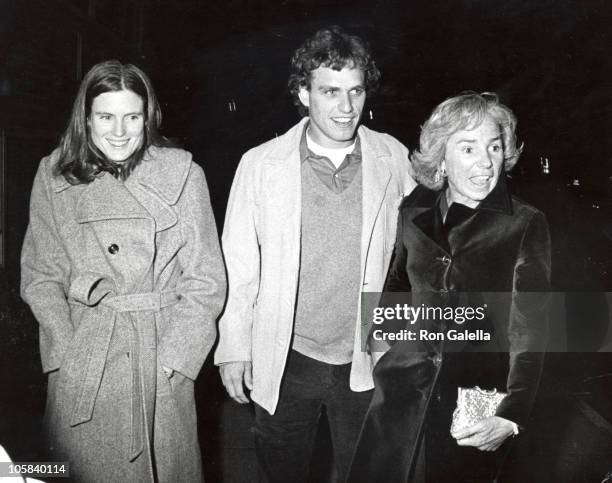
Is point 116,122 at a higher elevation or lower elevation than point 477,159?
higher

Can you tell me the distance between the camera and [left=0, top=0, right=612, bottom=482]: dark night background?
2.31m

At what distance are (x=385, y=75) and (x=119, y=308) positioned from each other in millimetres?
1717

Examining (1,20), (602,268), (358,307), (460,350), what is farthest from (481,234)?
(1,20)

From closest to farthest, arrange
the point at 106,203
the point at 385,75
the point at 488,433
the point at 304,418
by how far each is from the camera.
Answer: the point at 488,433, the point at 106,203, the point at 304,418, the point at 385,75

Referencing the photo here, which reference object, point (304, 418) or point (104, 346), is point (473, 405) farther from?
point (104, 346)

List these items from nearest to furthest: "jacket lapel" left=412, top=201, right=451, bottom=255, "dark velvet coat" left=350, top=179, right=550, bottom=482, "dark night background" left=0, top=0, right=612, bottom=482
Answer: "dark velvet coat" left=350, top=179, right=550, bottom=482 → "jacket lapel" left=412, top=201, right=451, bottom=255 → "dark night background" left=0, top=0, right=612, bottom=482

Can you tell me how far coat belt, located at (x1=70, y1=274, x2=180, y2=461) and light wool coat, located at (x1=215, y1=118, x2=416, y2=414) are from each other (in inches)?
13.9

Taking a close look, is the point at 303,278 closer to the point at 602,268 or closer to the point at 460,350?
the point at 460,350

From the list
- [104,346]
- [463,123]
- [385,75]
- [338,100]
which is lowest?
[104,346]

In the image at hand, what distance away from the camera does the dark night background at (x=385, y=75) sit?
7.59 ft

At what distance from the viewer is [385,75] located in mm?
2713

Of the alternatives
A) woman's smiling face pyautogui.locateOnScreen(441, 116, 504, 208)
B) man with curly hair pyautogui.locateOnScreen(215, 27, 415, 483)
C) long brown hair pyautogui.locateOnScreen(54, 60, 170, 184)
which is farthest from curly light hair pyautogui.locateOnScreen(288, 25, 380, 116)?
long brown hair pyautogui.locateOnScreen(54, 60, 170, 184)

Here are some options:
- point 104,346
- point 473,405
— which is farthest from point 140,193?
point 473,405

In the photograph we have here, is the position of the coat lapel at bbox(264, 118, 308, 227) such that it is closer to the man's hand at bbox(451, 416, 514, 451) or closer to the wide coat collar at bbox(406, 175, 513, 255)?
the wide coat collar at bbox(406, 175, 513, 255)
